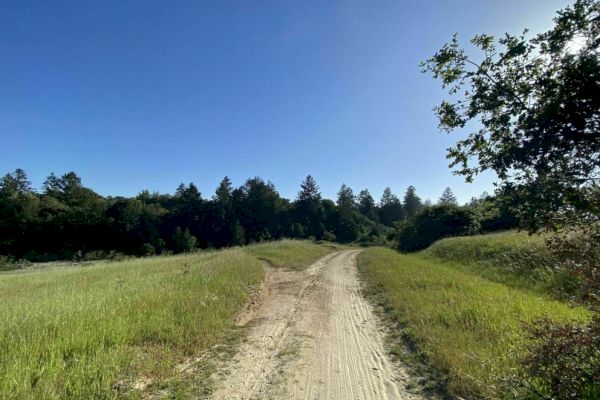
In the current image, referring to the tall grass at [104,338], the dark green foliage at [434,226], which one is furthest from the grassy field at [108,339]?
the dark green foliage at [434,226]

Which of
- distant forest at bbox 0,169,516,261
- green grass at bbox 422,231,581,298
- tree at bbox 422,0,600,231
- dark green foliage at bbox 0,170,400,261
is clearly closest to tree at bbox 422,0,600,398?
tree at bbox 422,0,600,231

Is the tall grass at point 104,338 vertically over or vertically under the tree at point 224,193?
under

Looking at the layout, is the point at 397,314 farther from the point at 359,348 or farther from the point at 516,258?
the point at 516,258

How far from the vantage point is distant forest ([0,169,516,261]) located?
7138 cm

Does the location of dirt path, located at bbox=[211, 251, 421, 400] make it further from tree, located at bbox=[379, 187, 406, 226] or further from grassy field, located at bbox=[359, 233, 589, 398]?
tree, located at bbox=[379, 187, 406, 226]

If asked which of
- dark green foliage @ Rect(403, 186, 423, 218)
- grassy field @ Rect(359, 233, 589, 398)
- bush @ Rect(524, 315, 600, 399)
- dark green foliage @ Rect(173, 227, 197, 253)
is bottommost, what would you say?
grassy field @ Rect(359, 233, 589, 398)

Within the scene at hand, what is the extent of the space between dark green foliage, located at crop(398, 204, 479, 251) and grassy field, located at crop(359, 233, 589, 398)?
2833 centimetres

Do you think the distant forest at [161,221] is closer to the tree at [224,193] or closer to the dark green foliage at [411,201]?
the tree at [224,193]

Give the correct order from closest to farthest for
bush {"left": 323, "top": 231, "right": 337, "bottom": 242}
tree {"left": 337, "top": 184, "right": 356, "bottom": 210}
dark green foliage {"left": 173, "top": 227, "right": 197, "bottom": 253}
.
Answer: dark green foliage {"left": 173, "top": 227, "right": 197, "bottom": 253} → bush {"left": 323, "top": 231, "right": 337, "bottom": 242} → tree {"left": 337, "top": 184, "right": 356, "bottom": 210}

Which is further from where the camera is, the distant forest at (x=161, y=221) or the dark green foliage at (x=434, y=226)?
the distant forest at (x=161, y=221)

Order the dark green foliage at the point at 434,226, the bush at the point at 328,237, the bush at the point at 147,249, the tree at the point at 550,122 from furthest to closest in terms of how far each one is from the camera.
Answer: the bush at the point at 328,237 < the bush at the point at 147,249 < the dark green foliage at the point at 434,226 < the tree at the point at 550,122

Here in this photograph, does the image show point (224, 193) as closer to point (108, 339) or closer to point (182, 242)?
point (182, 242)

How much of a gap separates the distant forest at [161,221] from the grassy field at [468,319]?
3828cm

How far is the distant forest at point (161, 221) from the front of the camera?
71.4 metres
